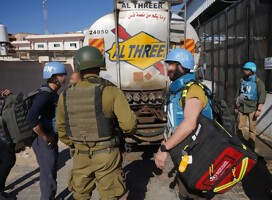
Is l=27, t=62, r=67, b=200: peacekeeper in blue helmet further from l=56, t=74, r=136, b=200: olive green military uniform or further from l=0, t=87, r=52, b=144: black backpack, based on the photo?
l=56, t=74, r=136, b=200: olive green military uniform

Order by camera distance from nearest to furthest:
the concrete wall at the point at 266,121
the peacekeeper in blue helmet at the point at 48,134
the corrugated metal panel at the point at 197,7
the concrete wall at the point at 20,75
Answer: the peacekeeper in blue helmet at the point at 48,134 < the concrete wall at the point at 266,121 < the concrete wall at the point at 20,75 < the corrugated metal panel at the point at 197,7

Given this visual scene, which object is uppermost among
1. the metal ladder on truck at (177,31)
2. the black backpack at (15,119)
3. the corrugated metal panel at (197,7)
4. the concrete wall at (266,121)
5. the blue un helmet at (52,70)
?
the corrugated metal panel at (197,7)

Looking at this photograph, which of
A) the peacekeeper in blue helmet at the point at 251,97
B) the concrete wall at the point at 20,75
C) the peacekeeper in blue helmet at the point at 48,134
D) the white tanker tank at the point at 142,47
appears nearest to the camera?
the peacekeeper in blue helmet at the point at 48,134

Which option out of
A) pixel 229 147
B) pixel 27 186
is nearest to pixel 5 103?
pixel 27 186

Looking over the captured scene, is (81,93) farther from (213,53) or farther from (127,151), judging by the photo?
(213,53)

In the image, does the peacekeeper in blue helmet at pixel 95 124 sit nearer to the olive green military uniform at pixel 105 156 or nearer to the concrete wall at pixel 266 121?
Answer: the olive green military uniform at pixel 105 156

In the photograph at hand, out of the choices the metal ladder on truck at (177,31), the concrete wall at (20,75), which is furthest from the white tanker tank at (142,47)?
the concrete wall at (20,75)

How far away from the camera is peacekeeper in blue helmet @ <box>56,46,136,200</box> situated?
2.55 m

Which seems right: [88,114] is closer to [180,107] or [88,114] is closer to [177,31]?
[180,107]

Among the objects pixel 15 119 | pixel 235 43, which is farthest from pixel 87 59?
pixel 235 43

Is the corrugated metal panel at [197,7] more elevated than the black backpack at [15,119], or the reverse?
the corrugated metal panel at [197,7]

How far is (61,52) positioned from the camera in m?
21.6

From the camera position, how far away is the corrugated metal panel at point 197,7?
11.7 metres

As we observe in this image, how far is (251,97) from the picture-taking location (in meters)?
5.48
